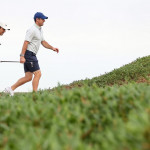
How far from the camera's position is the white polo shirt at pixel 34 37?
10.6 meters

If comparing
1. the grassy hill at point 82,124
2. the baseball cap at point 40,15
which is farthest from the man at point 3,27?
the grassy hill at point 82,124

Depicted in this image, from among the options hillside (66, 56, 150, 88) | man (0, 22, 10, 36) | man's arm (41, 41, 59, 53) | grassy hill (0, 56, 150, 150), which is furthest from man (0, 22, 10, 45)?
hillside (66, 56, 150, 88)

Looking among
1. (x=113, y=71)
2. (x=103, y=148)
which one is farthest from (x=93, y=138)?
(x=113, y=71)

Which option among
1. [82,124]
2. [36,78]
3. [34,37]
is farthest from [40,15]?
[82,124]

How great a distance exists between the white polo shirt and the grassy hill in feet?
17.3

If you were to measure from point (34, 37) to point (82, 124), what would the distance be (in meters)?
7.02

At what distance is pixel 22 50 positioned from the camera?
10578mm

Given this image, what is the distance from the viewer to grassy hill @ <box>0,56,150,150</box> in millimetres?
3438

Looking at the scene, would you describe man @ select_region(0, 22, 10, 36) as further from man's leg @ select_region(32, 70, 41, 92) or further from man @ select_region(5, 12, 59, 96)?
man's leg @ select_region(32, 70, 41, 92)

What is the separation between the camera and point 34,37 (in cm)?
1073

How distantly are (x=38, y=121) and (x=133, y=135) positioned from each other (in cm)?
136

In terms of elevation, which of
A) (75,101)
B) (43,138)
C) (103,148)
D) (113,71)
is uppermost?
(113,71)

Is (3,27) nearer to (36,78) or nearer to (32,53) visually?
(32,53)

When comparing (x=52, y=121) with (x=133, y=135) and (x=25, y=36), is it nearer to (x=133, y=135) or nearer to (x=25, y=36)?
(x=133, y=135)
